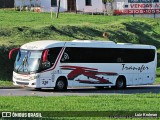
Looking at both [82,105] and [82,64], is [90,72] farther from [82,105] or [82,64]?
[82,105]

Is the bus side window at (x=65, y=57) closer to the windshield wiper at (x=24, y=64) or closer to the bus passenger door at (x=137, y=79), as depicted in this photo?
the windshield wiper at (x=24, y=64)

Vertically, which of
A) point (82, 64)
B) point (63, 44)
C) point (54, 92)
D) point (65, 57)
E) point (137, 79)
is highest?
point (63, 44)

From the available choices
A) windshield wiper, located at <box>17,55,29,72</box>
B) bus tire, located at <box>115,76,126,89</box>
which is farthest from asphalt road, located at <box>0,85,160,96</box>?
bus tire, located at <box>115,76,126,89</box>

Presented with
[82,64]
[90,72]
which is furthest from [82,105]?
[90,72]

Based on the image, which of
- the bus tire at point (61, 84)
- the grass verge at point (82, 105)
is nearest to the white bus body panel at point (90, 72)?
the bus tire at point (61, 84)

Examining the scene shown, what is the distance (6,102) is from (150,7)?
75342 mm

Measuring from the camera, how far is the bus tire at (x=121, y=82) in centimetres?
3541

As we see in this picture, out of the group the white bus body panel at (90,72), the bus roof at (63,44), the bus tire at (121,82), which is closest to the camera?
the white bus body panel at (90,72)

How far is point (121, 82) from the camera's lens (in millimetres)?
35750

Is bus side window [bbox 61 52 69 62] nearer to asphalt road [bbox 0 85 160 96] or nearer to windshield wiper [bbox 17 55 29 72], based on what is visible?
asphalt road [bbox 0 85 160 96]

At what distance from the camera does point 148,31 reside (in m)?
65.7

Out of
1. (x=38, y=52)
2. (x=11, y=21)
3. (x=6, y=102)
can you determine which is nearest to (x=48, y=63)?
(x=38, y=52)

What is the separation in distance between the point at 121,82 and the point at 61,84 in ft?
16.6

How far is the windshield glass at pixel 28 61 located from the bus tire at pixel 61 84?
158cm
